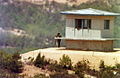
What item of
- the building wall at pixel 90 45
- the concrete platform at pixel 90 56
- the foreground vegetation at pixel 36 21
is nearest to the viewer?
the concrete platform at pixel 90 56

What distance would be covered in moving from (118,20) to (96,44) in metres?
16.4

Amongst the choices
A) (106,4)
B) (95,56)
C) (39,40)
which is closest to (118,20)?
(106,4)

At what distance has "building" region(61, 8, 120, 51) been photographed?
126 ft

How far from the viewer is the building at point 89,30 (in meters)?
38.3

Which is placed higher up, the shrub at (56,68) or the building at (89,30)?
the building at (89,30)

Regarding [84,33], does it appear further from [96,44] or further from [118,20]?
[118,20]

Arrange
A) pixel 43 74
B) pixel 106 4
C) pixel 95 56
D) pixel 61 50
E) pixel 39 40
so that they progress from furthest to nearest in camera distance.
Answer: pixel 106 4 → pixel 39 40 → pixel 61 50 → pixel 95 56 → pixel 43 74

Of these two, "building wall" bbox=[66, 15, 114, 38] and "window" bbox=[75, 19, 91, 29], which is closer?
"building wall" bbox=[66, 15, 114, 38]

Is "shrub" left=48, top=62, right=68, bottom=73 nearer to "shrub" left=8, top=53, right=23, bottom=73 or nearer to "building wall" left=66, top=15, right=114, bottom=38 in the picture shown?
"shrub" left=8, top=53, right=23, bottom=73

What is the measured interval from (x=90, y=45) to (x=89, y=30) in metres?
1.03

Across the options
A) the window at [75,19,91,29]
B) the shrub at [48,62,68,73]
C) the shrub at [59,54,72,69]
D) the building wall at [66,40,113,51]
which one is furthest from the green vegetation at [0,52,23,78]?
the window at [75,19,91,29]

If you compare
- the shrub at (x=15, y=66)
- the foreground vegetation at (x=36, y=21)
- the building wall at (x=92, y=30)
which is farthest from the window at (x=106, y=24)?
the foreground vegetation at (x=36, y=21)

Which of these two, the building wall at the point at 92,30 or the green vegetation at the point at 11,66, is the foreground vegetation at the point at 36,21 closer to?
the building wall at the point at 92,30

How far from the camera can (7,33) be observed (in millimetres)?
53125
